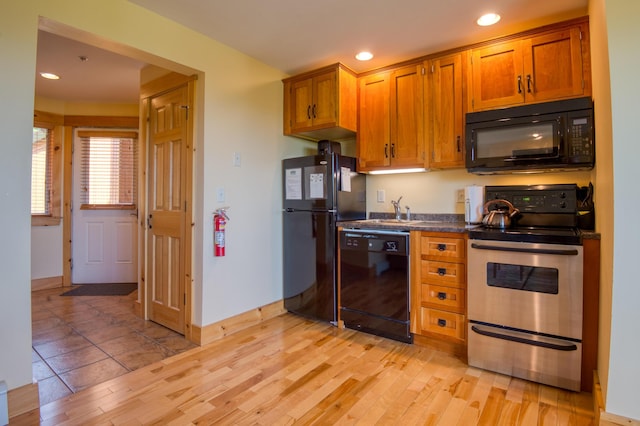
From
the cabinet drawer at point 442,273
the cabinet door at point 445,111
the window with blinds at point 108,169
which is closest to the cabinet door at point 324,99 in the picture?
the cabinet door at point 445,111

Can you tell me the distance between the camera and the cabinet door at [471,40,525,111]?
240 cm

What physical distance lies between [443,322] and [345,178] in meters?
1.45

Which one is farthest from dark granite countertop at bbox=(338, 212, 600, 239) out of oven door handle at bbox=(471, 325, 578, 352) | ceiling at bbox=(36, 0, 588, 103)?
ceiling at bbox=(36, 0, 588, 103)

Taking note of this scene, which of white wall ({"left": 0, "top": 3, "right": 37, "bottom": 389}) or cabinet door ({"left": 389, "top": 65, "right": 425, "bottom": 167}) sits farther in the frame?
cabinet door ({"left": 389, "top": 65, "right": 425, "bottom": 167})

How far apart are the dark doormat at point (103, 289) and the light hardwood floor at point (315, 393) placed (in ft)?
7.48

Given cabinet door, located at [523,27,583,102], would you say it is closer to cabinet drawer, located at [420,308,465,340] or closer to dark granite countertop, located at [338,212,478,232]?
dark granite countertop, located at [338,212,478,232]

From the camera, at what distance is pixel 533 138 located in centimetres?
228

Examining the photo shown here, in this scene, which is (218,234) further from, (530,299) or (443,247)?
(530,299)

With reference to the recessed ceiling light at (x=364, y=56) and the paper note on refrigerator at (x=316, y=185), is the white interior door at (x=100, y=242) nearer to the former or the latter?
the paper note on refrigerator at (x=316, y=185)

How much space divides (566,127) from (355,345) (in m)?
2.12

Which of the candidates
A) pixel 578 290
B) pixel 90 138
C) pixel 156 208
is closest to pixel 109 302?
pixel 156 208

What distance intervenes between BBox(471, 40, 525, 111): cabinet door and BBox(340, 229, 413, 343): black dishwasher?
3.96ft

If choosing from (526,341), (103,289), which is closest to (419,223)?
(526,341)

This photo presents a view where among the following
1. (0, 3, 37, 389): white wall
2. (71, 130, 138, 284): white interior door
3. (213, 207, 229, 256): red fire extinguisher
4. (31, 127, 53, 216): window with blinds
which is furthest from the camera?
(71, 130, 138, 284): white interior door
